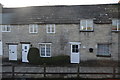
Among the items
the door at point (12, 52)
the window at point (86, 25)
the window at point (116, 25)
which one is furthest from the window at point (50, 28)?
the window at point (116, 25)

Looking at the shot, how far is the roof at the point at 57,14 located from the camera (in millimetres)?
14484

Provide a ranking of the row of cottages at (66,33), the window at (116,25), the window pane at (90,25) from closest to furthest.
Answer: the window at (116,25) → the row of cottages at (66,33) → the window pane at (90,25)

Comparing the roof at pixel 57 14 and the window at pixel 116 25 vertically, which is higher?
the roof at pixel 57 14

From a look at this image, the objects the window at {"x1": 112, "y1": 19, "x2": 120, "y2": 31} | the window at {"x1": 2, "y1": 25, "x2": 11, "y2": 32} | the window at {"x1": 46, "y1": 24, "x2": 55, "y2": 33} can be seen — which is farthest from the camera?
the window at {"x1": 2, "y1": 25, "x2": 11, "y2": 32}

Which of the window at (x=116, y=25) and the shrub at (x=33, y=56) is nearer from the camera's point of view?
the shrub at (x=33, y=56)

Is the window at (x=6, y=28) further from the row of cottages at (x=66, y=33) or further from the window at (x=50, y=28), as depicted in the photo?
the window at (x=50, y=28)

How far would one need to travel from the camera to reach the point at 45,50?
1444 centimetres

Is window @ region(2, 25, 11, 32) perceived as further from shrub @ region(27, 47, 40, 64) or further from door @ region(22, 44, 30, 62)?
shrub @ region(27, 47, 40, 64)

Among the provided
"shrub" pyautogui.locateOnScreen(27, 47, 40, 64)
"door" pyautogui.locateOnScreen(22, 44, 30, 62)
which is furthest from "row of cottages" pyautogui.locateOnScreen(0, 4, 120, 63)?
"shrub" pyautogui.locateOnScreen(27, 47, 40, 64)

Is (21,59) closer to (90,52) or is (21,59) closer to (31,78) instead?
(31,78)

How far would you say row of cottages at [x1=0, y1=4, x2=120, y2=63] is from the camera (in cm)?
1378

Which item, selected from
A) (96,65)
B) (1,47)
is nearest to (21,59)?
(1,47)

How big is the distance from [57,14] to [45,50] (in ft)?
15.3

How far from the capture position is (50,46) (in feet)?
47.3
